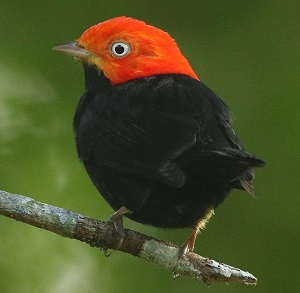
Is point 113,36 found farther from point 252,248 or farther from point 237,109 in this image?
point 252,248

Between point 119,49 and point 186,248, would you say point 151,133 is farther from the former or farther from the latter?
point 119,49

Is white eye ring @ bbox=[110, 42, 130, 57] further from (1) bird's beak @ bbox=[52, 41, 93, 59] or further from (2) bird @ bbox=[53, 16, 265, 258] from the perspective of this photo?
(1) bird's beak @ bbox=[52, 41, 93, 59]

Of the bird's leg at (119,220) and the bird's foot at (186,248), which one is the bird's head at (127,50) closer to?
the bird's leg at (119,220)

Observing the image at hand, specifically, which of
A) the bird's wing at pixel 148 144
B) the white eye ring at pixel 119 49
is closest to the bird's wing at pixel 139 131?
the bird's wing at pixel 148 144

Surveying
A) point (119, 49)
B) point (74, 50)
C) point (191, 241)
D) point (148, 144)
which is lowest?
point (191, 241)

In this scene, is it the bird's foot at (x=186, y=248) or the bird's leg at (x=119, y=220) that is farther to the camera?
the bird's foot at (x=186, y=248)

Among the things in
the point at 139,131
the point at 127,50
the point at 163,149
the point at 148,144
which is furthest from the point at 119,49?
the point at 163,149

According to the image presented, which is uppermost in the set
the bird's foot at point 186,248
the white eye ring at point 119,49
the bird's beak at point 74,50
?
the white eye ring at point 119,49

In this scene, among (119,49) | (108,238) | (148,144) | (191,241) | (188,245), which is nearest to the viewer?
(108,238)
